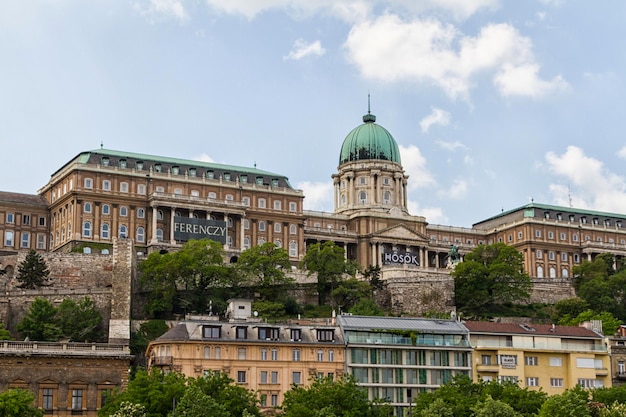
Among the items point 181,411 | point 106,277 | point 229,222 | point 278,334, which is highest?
point 229,222

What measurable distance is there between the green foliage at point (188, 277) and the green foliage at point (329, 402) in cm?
4334

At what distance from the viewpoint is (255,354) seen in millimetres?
110312

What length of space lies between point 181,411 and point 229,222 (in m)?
92.0

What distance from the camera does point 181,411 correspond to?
91.1m

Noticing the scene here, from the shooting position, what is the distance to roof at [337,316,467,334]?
117m

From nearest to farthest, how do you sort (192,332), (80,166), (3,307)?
(192,332)
(3,307)
(80,166)

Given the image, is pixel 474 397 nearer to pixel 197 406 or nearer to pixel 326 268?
pixel 197 406

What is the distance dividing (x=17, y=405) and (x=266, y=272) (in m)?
63.7

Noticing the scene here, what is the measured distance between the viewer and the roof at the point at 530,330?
399ft

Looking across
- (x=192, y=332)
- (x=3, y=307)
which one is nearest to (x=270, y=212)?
(x=3, y=307)

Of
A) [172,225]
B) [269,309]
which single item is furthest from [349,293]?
[172,225]

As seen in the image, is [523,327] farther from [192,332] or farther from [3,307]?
[3,307]

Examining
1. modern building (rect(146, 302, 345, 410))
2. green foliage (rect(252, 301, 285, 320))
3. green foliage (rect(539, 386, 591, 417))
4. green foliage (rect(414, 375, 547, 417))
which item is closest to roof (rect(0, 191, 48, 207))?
green foliage (rect(252, 301, 285, 320))

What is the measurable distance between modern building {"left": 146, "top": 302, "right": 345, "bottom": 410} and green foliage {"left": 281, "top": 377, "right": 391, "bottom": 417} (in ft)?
25.6
